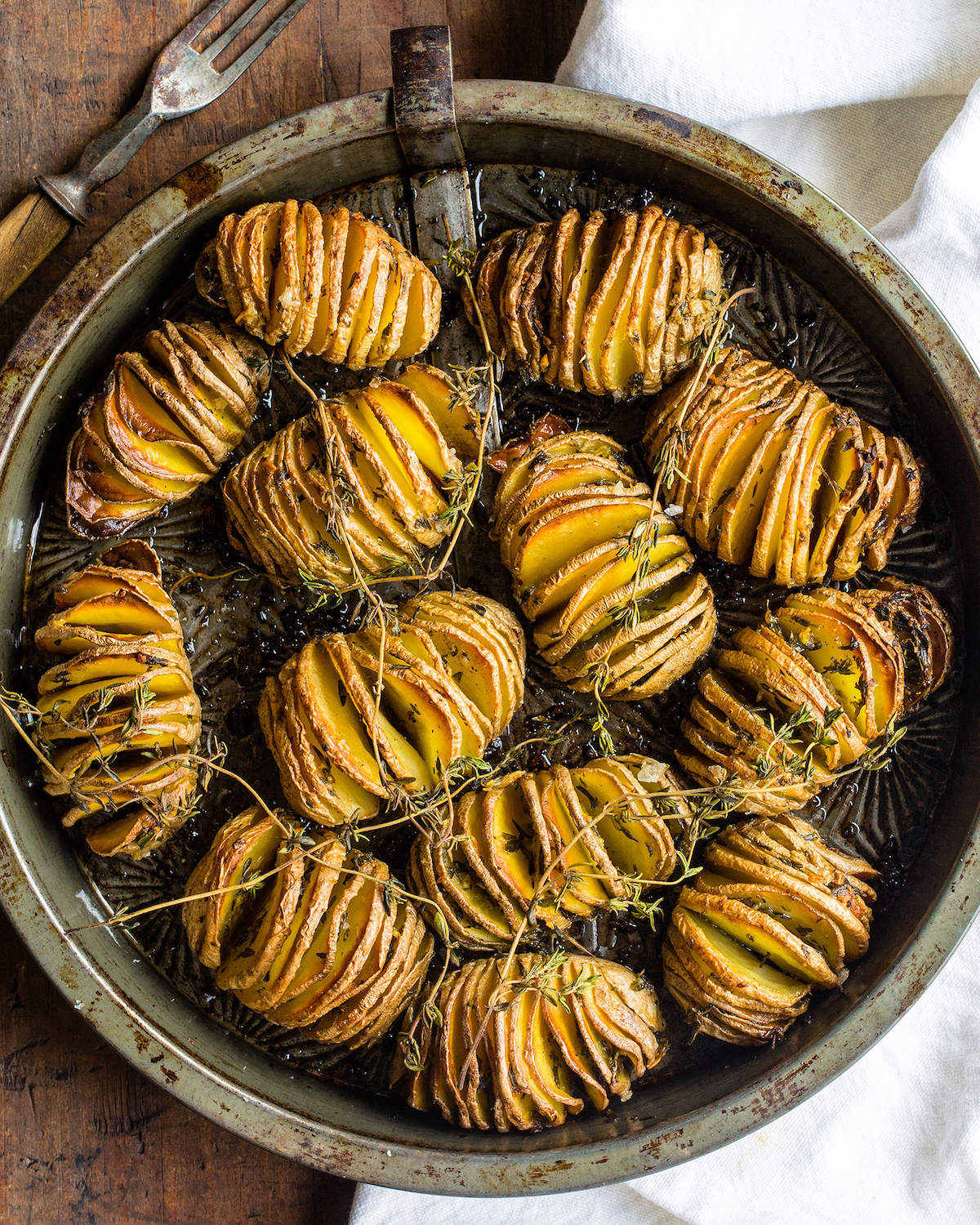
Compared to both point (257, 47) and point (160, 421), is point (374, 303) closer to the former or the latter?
point (160, 421)

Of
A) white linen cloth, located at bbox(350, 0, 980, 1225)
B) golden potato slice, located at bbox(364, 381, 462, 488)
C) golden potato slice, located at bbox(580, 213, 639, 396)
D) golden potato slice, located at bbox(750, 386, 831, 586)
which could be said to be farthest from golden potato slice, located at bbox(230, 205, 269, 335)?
golden potato slice, located at bbox(750, 386, 831, 586)

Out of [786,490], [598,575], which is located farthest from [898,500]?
[598,575]

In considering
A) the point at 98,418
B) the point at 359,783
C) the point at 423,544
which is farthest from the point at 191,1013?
the point at 98,418

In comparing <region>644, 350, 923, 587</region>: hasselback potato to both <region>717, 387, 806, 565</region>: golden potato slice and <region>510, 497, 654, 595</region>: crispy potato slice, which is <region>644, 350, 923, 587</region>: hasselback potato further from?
<region>510, 497, 654, 595</region>: crispy potato slice

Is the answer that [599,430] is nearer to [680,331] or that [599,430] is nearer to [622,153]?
[680,331]

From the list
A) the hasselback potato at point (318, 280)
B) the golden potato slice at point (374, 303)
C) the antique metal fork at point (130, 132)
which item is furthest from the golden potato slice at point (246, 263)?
the antique metal fork at point (130, 132)

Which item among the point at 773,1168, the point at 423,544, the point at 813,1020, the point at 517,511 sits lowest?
the point at 773,1168
